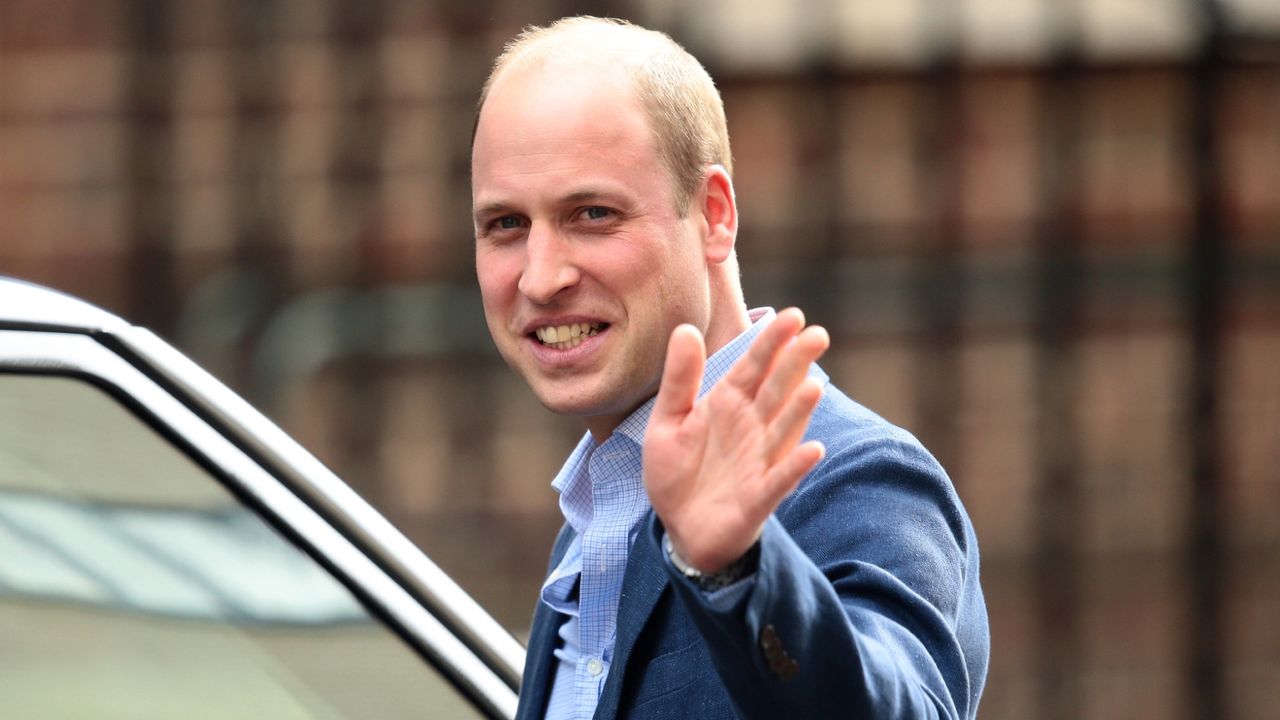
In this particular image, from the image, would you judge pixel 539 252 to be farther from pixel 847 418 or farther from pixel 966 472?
pixel 966 472

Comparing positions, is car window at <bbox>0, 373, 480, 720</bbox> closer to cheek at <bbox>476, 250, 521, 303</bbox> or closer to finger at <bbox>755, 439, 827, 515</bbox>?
cheek at <bbox>476, 250, 521, 303</bbox>

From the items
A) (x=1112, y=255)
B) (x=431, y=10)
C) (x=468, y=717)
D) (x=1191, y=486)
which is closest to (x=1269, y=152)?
(x=1112, y=255)

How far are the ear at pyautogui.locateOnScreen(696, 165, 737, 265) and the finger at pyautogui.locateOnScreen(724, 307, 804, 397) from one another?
1.48 feet

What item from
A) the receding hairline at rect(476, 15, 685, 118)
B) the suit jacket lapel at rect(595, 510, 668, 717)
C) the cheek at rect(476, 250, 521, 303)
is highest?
the receding hairline at rect(476, 15, 685, 118)

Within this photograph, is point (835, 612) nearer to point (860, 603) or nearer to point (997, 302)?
point (860, 603)

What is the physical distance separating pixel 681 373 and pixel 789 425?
0.09m

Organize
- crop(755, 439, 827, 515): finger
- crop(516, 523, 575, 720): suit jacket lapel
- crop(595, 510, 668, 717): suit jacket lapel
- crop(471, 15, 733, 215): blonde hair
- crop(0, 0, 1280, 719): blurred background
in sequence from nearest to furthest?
1. crop(755, 439, 827, 515): finger
2. crop(595, 510, 668, 717): suit jacket lapel
3. crop(471, 15, 733, 215): blonde hair
4. crop(516, 523, 575, 720): suit jacket lapel
5. crop(0, 0, 1280, 719): blurred background

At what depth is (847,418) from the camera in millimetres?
1748

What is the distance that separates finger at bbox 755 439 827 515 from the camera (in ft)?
4.39

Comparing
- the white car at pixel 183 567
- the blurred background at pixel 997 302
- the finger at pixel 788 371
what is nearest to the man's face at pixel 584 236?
the finger at pixel 788 371

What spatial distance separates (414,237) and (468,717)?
3.34 metres

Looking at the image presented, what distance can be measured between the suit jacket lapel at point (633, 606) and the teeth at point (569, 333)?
0.20 m

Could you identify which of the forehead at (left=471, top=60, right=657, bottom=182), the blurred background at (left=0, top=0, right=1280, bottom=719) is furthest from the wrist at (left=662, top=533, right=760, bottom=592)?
the blurred background at (left=0, top=0, right=1280, bottom=719)

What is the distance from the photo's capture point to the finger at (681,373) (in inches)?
54.2
